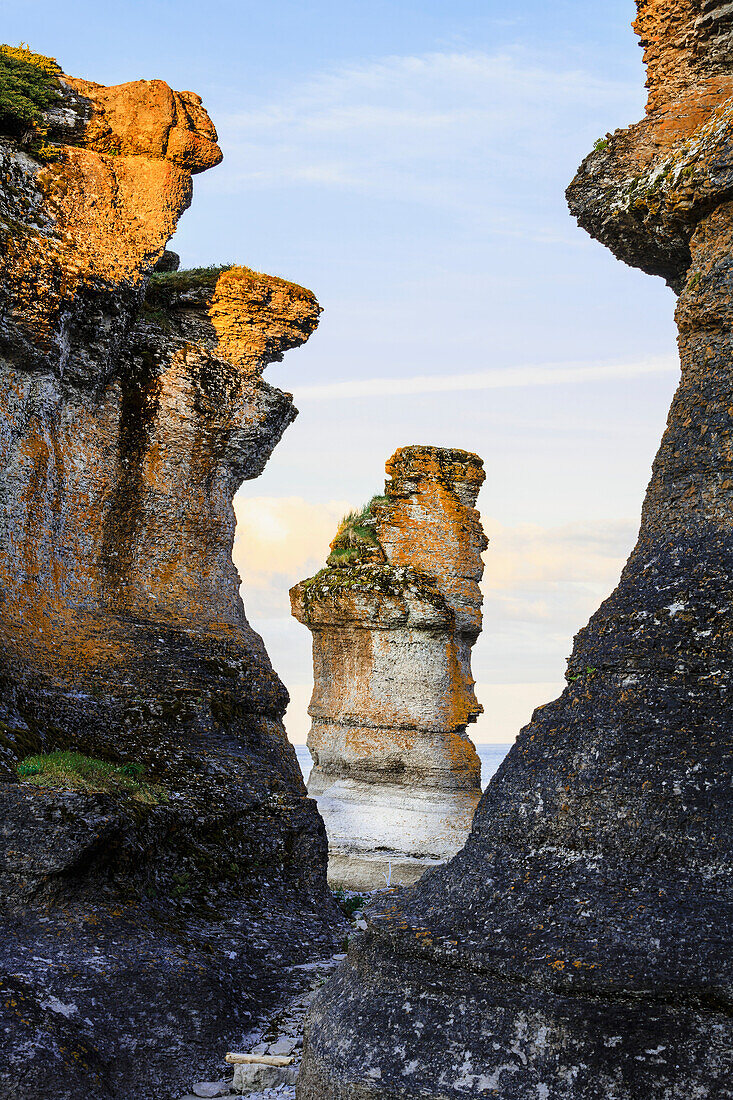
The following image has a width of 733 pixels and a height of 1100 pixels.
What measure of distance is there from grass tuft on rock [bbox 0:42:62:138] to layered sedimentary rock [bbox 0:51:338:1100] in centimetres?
13

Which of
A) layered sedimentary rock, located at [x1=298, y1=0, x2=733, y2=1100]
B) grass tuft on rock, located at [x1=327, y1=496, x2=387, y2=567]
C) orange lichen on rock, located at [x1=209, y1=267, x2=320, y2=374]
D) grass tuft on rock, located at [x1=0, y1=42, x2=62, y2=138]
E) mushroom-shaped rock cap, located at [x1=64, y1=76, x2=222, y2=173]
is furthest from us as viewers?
grass tuft on rock, located at [x1=327, y1=496, x2=387, y2=567]

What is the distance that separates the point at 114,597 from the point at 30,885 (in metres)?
3.38

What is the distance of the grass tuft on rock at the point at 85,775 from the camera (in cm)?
612

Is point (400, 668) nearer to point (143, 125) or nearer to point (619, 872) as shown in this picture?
point (143, 125)

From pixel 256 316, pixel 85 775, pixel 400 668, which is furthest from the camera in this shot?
pixel 400 668

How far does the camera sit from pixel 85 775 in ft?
21.3

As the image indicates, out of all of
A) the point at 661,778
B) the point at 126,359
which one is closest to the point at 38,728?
the point at 126,359

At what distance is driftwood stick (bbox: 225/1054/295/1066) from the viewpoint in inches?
212

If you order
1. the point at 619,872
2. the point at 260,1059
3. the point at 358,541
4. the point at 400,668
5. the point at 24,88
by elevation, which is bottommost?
the point at 260,1059

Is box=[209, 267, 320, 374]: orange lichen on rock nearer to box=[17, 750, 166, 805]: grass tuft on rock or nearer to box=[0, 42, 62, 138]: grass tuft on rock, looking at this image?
box=[0, 42, 62, 138]: grass tuft on rock

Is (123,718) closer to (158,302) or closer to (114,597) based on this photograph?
(114,597)

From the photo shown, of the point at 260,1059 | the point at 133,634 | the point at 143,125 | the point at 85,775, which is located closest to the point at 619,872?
the point at 260,1059

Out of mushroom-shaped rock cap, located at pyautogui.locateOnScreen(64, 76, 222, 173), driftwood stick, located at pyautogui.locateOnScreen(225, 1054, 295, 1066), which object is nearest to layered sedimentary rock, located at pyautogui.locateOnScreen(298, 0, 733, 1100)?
driftwood stick, located at pyautogui.locateOnScreen(225, 1054, 295, 1066)

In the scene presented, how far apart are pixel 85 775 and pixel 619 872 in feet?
12.4
